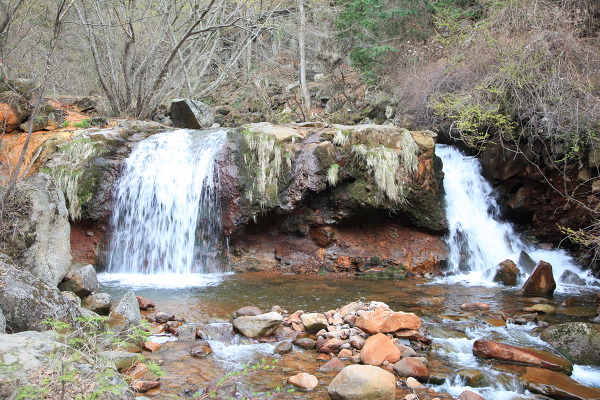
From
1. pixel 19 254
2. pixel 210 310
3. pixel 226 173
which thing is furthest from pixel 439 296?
pixel 19 254

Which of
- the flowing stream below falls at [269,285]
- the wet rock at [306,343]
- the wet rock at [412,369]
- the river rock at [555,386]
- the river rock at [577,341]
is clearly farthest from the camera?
the wet rock at [306,343]

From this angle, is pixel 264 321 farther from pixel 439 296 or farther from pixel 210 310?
pixel 439 296

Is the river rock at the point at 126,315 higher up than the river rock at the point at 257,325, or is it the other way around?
the river rock at the point at 126,315

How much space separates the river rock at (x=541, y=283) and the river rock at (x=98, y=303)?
6.41m

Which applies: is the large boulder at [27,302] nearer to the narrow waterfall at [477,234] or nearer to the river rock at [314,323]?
the river rock at [314,323]

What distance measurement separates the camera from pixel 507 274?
7852 millimetres

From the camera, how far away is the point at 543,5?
28.5 ft

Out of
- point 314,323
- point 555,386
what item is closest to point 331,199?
point 314,323

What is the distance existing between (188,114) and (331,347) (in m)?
9.87

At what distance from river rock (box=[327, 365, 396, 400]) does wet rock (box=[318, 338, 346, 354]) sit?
910 mm

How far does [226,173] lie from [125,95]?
Answer: 617 centimetres

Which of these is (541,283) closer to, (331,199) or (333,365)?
(331,199)

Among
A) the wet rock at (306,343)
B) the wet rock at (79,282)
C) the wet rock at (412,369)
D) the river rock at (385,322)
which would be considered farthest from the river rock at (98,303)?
the wet rock at (412,369)

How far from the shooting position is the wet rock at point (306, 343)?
15.3 ft
